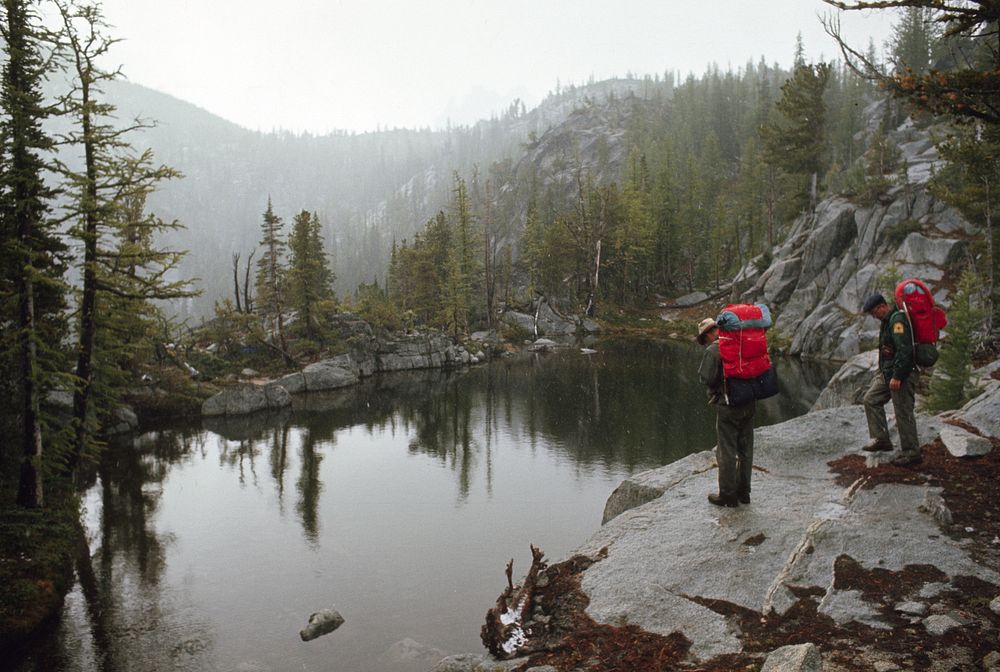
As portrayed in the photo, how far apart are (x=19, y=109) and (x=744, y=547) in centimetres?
1678

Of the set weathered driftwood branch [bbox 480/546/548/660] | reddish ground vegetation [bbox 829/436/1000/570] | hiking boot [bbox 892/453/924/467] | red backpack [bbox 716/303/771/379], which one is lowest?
weathered driftwood branch [bbox 480/546/548/660]

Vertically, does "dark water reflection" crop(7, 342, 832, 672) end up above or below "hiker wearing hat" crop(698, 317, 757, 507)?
below

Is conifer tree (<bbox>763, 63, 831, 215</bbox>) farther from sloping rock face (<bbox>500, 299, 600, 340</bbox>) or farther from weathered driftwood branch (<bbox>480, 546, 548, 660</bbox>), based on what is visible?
weathered driftwood branch (<bbox>480, 546, 548, 660</bbox>)

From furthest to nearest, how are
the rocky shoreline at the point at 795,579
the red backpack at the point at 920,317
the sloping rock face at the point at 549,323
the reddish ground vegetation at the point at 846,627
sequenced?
the sloping rock face at the point at 549,323
the red backpack at the point at 920,317
the rocky shoreline at the point at 795,579
the reddish ground vegetation at the point at 846,627

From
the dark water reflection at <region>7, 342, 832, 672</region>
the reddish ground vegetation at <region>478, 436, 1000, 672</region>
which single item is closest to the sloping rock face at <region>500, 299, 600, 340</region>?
the dark water reflection at <region>7, 342, 832, 672</region>

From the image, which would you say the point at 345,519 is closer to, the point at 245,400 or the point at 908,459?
the point at 908,459

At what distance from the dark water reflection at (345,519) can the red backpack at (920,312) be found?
25.3ft

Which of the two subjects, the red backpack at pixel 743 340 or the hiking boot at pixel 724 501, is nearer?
the red backpack at pixel 743 340

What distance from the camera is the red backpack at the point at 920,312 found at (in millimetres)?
8211

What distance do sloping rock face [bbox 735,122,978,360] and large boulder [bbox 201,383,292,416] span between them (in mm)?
34321

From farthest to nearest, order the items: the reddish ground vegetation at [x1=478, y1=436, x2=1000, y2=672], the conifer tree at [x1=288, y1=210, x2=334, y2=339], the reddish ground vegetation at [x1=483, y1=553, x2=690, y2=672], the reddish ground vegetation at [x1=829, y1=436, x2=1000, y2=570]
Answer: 1. the conifer tree at [x1=288, y1=210, x2=334, y2=339]
2. the reddish ground vegetation at [x1=829, y1=436, x2=1000, y2=570]
3. the reddish ground vegetation at [x1=483, y1=553, x2=690, y2=672]
4. the reddish ground vegetation at [x1=478, y1=436, x2=1000, y2=672]

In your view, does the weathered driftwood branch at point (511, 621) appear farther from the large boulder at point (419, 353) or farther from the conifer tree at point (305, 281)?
the conifer tree at point (305, 281)

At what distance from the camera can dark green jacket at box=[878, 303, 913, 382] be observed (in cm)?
823

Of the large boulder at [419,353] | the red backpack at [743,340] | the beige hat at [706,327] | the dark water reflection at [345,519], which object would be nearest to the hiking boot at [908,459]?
the red backpack at [743,340]
